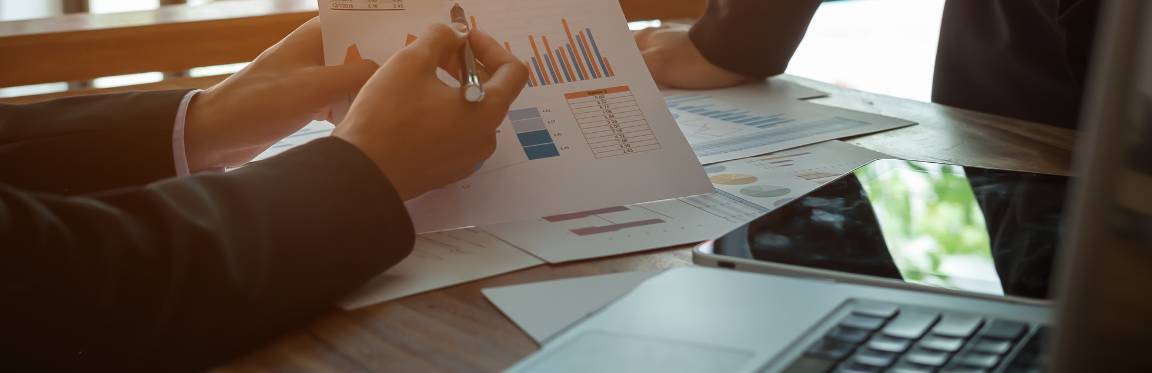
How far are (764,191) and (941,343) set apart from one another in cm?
35

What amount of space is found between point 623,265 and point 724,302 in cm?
13

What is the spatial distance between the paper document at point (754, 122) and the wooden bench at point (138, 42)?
2.05ft

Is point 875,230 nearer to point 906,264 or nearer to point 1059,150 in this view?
point 906,264

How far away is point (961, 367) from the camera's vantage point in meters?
0.44

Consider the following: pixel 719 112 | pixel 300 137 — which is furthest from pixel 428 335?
pixel 719 112

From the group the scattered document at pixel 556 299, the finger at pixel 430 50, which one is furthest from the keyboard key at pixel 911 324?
the finger at pixel 430 50

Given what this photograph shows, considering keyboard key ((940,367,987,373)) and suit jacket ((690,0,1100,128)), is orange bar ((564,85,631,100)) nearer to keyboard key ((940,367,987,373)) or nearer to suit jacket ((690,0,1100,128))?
suit jacket ((690,0,1100,128))

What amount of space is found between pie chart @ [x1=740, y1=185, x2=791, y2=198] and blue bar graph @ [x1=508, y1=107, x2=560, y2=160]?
158mm

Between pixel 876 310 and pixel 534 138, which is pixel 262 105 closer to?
pixel 534 138

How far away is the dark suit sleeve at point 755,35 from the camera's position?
1218mm

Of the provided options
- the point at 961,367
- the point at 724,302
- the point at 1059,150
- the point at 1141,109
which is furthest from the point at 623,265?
the point at 1059,150

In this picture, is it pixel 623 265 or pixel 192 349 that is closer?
pixel 192 349

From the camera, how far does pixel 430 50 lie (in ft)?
2.35

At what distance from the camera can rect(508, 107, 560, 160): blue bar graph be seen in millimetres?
815
